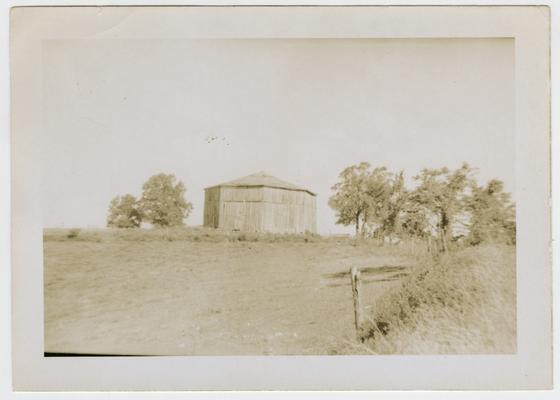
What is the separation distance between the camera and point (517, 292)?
4.52 m

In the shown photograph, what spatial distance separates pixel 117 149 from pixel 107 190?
0.60 meters

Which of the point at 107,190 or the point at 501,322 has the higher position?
the point at 107,190

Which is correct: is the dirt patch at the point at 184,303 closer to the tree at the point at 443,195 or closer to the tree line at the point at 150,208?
the tree line at the point at 150,208

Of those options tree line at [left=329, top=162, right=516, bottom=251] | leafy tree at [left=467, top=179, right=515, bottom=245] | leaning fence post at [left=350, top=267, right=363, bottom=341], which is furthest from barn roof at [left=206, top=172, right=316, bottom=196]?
leafy tree at [left=467, top=179, right=515, bottom=245]

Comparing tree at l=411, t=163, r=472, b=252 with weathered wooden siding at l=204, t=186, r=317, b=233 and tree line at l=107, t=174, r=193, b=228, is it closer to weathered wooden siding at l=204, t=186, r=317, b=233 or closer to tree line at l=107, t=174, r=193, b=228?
weathered wooden siding at l=204, t=186, r=317, b=233

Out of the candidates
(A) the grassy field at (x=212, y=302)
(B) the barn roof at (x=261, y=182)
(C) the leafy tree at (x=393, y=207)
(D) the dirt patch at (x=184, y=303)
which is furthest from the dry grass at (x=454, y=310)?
(B) the barn roof at (x=261, y=182)

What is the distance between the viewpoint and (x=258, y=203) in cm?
478

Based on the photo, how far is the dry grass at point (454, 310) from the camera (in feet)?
14.8

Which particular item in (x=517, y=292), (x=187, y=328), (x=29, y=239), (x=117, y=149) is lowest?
(x=187, y=328)

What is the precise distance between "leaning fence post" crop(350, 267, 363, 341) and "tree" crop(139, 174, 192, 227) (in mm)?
2461

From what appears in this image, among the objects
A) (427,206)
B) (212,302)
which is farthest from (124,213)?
(427,206)

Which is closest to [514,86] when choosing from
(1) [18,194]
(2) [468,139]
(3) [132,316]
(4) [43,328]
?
(2) [468,139]

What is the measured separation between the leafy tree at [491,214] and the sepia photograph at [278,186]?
0.09 ft

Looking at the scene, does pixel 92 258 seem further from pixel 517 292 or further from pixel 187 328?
pixel 517 292
